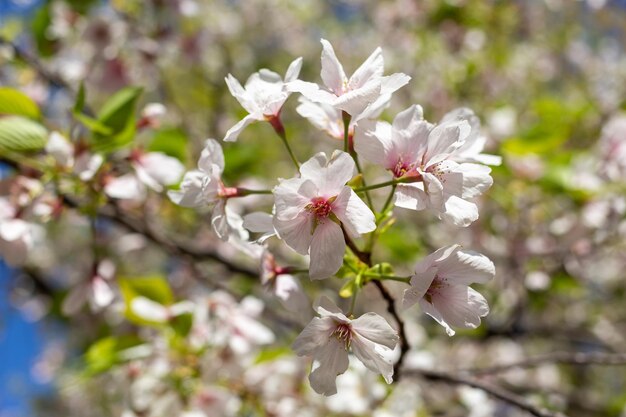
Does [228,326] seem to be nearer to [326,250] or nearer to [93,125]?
[93,125]

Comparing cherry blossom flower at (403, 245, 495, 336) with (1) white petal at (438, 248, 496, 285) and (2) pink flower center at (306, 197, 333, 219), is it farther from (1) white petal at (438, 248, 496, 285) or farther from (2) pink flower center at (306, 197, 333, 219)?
(2) pink flower center at (306, 197, 333, 219)

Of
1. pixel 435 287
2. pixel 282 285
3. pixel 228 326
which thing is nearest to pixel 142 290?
pixel 228 326

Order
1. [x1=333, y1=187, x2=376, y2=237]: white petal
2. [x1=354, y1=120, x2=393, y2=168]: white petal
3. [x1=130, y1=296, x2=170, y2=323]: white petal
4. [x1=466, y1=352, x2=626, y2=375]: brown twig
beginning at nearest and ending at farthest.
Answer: [x1=333, y1=187, x2=376, y2=237]: white petal
[x1=354, y1=120, x2=393, y2=168]: white petal
[x1=466, y1=352, x2=626, y2=375]: brown twig
[x1=130, y1=296, x2=170, y2=323]: white petal

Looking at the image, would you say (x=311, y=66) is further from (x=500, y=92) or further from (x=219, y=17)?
(x=500, y=92)

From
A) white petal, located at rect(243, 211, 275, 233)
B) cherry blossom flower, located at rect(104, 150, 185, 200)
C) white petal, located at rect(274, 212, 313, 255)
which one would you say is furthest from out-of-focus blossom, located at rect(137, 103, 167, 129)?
white petal, located at rect(274, 212, 313, 255)

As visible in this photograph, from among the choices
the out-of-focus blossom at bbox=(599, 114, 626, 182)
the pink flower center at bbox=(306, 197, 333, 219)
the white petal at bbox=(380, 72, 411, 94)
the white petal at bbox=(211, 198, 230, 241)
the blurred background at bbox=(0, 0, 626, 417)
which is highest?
the white petal at bbox=(380, 72, 411, 94)

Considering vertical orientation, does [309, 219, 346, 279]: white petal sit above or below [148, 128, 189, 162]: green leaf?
above

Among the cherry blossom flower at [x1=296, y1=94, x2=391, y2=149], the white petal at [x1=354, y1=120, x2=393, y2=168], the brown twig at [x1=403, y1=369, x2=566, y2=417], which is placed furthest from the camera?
the brown twig at [x1=403, y1=369, x2=566, y2=417]
